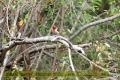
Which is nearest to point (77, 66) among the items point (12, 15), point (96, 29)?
point (96, 29)

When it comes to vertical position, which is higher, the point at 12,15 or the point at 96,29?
the point at 12,15

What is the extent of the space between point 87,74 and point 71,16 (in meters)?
0.84

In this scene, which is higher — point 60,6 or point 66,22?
point 60,6

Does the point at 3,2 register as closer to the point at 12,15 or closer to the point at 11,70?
the point at 12,15

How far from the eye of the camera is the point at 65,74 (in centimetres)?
344

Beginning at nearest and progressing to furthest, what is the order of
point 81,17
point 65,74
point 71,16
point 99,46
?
point 99,46
point 65,74
point 71,16
point 81,17

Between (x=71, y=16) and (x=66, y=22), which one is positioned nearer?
(x=71, y=16)

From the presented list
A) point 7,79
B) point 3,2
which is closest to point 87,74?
point 7,79

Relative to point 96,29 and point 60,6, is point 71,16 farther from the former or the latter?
point 96,29

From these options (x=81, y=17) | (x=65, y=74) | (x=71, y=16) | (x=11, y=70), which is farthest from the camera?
Result: (x=81, y=17)

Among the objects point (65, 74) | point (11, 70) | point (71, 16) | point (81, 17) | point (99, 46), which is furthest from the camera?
point (81, 17)

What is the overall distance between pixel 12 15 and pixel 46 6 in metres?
0.58

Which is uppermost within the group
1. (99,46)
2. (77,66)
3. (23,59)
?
(99,46)

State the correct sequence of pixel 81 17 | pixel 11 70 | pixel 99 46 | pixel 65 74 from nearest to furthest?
pixel 99 46 → pixel 65 74 → pixel 11 70 → pixel 81 17
